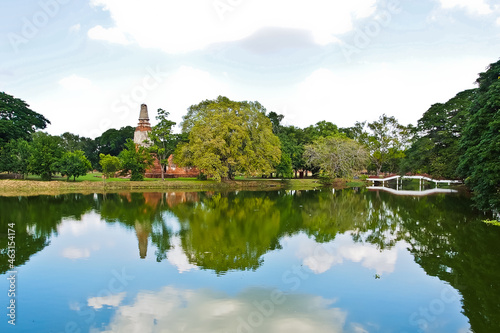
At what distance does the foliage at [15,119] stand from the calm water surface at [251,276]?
30155 millimetres

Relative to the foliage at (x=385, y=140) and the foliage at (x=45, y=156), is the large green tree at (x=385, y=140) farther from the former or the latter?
the foliage at (x=45, y=156)

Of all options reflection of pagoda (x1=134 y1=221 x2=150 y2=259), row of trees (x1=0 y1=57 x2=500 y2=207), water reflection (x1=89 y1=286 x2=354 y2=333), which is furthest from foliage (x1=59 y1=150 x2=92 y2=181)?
water reflection (x1=89 y1=286 x2=354 y2=333)

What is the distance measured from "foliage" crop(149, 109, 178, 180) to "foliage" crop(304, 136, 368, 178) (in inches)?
673

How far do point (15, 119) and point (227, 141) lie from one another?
2854 centimetres

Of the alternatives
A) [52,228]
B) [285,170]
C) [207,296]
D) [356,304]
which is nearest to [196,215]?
[52,228]

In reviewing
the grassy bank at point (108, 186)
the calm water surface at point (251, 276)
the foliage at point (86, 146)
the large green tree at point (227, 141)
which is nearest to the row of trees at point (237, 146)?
the large green tree at point (227, 141)

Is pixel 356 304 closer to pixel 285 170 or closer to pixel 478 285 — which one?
pixel 478 285

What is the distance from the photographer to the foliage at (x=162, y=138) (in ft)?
132

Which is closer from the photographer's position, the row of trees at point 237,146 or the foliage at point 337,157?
the row of trees at point 237,146

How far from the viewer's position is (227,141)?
38.0 metres

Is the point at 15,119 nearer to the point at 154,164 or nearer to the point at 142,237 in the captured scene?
the point at 154,164

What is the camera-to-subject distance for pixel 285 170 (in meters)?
44.1

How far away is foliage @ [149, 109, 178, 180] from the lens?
132 ft

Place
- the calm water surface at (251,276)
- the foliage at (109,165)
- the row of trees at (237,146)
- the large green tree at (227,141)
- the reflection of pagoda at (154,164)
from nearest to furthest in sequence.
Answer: the calm water surface at (251,276), the row of trees at (237,146), the large green tree at (227,141), the foliage at (109,165), the reflection of pagoda at (154,164)
